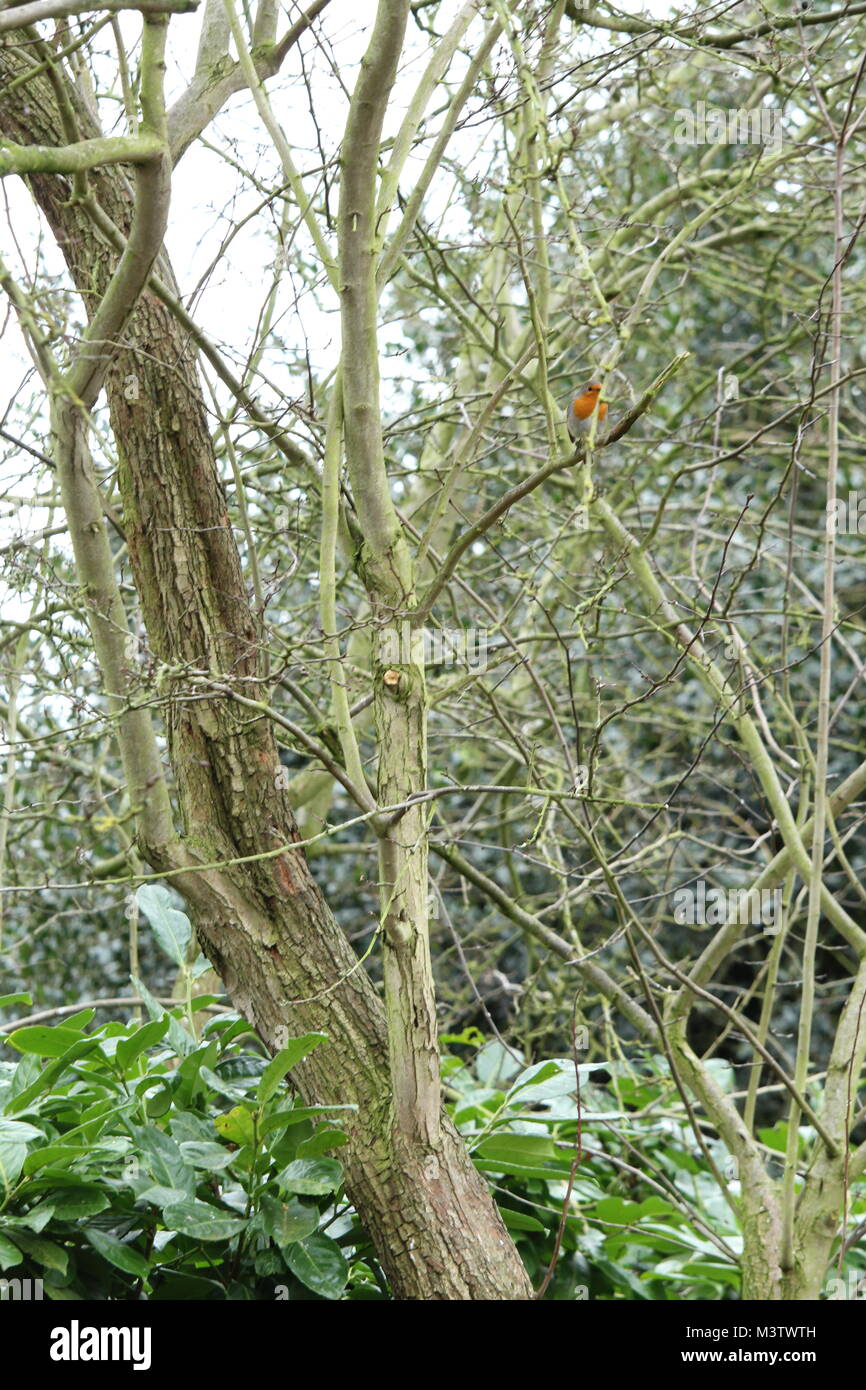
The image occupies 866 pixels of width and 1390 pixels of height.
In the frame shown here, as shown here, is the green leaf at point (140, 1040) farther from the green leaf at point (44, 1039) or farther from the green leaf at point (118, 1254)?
the green leaf at point (118, 1254)

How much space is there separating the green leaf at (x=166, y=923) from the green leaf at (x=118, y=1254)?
517 millimetres

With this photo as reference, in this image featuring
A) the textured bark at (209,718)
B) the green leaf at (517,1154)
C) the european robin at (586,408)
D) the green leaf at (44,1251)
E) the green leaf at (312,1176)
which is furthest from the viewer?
the european robin at (586,408)

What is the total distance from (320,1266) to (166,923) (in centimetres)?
71

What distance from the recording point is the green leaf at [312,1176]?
1794 millimetres

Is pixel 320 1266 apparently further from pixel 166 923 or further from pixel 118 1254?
pixel 166 923

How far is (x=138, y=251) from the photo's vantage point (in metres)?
1.61

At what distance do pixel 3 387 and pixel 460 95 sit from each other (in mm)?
1240

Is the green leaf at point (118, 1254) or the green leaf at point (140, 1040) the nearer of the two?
the green leaf at point (118, 1254)

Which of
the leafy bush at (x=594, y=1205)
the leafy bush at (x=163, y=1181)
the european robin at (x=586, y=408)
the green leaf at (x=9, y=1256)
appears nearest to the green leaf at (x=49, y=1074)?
the leafy bush at (x=163, y=1181)

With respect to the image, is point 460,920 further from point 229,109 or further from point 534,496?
point 229,109

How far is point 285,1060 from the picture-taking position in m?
1.79

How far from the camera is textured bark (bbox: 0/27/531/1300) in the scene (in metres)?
1.96

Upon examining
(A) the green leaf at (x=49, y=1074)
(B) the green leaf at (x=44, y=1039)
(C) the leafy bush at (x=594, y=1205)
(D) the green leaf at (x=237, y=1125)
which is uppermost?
(B) the green leaf at (x=44, y=1039)
